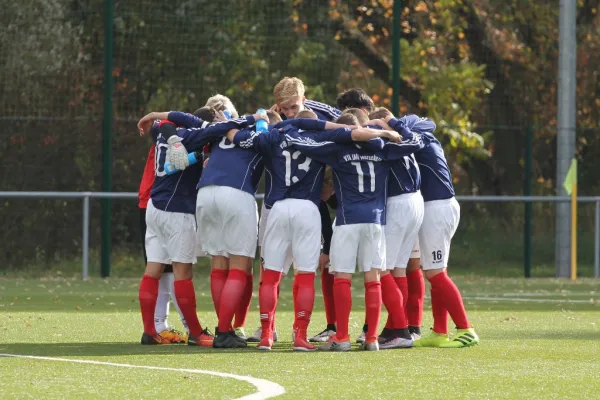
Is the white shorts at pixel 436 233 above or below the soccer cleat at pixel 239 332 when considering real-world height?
above

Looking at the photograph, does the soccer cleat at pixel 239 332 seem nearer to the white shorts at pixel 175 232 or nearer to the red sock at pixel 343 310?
the white shorts at pixel 175 232

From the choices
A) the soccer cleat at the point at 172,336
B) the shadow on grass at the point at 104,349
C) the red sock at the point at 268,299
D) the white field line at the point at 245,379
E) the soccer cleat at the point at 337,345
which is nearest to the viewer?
the white field line at the point at 245,379

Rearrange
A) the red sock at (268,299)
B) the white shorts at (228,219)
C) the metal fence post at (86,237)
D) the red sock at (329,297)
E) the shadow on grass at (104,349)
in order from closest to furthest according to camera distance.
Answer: the shadow on grass at (104,349), the red sock at (268,299), the white shorts at (228,219), the red sock at (329,297), the metal fence post at (86,237)

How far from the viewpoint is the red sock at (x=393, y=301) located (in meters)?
9.40

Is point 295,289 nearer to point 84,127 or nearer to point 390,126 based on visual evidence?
point 390,126

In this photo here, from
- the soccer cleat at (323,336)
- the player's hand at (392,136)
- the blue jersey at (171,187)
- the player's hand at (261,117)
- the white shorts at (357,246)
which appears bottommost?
the soccer cleat at (323,336)

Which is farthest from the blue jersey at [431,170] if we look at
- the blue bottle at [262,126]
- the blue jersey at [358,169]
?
the blue bottle at [262,126]

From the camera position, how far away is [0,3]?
60.7 ft

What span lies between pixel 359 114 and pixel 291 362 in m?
2.04

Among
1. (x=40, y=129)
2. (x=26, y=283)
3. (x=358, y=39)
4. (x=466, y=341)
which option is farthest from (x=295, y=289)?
(x=358, y=39)

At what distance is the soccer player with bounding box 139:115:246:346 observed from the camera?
966 cm

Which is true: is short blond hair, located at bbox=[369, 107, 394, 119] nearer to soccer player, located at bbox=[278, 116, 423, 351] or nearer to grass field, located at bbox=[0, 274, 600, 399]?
soccer player, located at bbox=[278, 116, 423, 351]

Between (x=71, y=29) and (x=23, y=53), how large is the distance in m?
0.71

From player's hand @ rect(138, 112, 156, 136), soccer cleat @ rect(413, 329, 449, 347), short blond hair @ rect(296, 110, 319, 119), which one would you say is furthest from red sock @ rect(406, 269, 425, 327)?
player's hand @ rect(138, 112, 156, 136)
